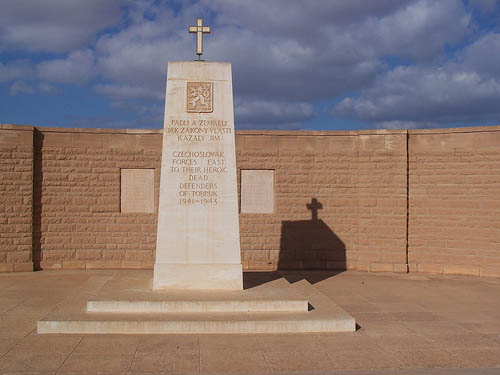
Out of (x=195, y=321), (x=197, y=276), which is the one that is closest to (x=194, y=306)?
(x=195, y=321)

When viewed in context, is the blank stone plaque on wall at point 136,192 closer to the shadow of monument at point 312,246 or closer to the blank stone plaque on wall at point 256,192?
the blank stone plaque on wall at point 256,192

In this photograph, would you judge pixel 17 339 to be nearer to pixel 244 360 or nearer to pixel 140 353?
pixel 140 353

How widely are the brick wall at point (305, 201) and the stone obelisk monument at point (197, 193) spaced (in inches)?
204

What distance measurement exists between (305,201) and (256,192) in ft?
4.44

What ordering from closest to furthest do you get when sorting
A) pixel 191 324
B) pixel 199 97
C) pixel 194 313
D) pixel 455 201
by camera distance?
pixel 191 324 < pixel 194 313 < pixel 199 97 < pixel 455 201

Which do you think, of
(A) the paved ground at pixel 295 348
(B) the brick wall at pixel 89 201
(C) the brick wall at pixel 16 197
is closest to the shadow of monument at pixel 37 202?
(B) the brick wall at pixel 89 201

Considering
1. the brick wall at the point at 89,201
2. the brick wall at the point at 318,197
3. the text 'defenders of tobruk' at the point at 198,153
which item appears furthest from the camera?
the brick wall at the point at 318,197

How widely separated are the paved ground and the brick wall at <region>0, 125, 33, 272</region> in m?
3.86

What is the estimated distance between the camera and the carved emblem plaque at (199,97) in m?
9.05

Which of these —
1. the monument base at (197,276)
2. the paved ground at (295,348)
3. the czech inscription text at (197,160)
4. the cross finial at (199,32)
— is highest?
the cross finial at (199,32)

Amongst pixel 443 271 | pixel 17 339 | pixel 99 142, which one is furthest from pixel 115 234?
pixel 443 271

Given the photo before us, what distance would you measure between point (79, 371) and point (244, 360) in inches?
74.3

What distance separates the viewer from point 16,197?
13.4 m

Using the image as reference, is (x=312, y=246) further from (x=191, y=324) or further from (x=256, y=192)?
(x=191, y=324)
